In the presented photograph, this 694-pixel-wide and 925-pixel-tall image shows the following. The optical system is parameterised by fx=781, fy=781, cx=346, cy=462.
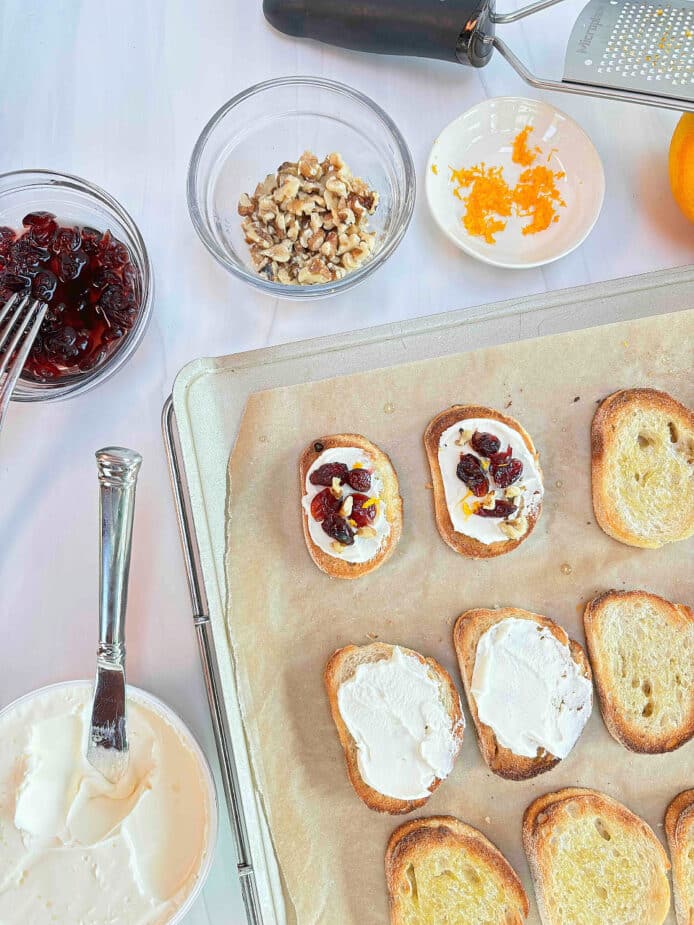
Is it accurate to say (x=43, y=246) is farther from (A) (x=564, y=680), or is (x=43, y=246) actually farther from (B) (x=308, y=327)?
(A) (x=564, y=680)

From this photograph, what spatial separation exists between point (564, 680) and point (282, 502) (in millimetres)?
773

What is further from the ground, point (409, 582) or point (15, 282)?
point (15, 282)

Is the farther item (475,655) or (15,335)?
(475,655)

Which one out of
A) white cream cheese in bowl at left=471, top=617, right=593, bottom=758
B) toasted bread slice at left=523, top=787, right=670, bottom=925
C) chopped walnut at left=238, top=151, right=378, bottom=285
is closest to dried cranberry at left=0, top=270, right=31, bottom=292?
chopped walnut at left=238, top=151, right=378, bottom=285

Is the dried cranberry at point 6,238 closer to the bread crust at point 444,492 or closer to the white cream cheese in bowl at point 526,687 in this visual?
the bread crust at point 444,492

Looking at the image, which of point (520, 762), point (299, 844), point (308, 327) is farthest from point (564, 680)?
point (308, 327)

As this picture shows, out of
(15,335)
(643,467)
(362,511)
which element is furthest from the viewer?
(643,467)

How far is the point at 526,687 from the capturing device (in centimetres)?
181

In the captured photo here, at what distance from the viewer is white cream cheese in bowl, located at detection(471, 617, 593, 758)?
1793mm

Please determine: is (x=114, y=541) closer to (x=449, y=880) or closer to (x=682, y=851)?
(x=449, y=880)

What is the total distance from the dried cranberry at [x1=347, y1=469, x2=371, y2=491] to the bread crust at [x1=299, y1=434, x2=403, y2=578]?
0.18 ft

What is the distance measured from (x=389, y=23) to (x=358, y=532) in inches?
48.3

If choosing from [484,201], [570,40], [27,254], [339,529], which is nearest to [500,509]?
[339,529]

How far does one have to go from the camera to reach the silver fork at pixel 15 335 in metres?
1.65
